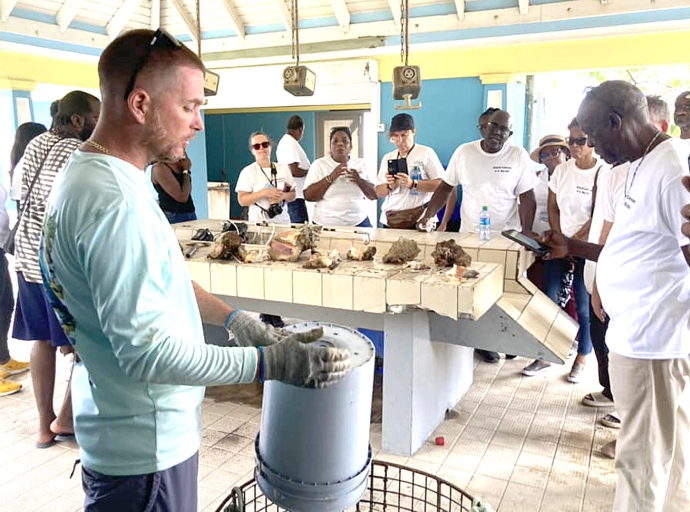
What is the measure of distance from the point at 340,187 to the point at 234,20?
11.7 ft

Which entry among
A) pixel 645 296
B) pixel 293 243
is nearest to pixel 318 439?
pixel 645 296

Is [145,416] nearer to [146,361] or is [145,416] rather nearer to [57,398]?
[146,361]

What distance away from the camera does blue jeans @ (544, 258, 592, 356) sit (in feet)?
13.1

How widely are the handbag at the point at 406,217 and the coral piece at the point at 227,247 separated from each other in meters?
1.70

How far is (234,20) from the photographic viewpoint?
277 inches

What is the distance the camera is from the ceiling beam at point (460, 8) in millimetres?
5863

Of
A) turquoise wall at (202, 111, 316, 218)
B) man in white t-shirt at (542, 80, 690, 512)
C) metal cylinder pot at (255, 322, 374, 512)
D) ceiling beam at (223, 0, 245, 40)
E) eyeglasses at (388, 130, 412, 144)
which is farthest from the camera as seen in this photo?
turquoise wall at (202, 111, 316, 218)

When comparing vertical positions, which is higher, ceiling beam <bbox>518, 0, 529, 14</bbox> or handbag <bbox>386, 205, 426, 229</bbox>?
ceiling beam <bbox>518, 0, 529, 14</bbox>

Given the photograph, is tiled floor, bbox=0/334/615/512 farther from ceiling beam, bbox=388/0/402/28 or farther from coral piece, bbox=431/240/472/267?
ceiling beam, bbox=388/0/402/28

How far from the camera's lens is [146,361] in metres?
1.17

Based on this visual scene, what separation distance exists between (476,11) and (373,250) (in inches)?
158

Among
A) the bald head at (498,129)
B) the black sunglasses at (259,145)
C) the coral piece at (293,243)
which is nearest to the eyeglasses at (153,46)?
the coral piece at (293,243)

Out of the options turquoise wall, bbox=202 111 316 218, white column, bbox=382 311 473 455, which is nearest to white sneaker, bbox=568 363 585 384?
white column, bbox=382 311 473 455

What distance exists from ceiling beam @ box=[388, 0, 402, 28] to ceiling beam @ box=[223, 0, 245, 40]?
1973mm
